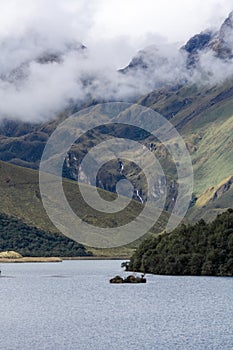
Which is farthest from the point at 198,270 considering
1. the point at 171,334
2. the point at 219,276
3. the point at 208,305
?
the point at 171,334

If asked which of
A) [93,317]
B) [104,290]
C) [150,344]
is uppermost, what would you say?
[104,290]

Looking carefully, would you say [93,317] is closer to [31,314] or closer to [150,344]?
[31,314]

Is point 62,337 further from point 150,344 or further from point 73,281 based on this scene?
point 73,281

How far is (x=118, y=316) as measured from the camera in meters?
118

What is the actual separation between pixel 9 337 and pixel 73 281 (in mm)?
98168

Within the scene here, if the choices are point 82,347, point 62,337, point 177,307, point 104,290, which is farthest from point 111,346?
point 104,290

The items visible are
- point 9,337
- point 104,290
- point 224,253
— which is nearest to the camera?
point 9,337

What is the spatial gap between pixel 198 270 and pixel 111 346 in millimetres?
110223

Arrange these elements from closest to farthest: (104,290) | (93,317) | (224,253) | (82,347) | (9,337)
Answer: (82,347), (9,337), (93,317), (104,290), (224,253)

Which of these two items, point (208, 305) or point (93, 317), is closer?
point (93, 317)

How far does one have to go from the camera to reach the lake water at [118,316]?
93.4 m

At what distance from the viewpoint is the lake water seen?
307ft

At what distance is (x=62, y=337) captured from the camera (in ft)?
320

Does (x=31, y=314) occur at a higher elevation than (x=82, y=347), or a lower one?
higher
